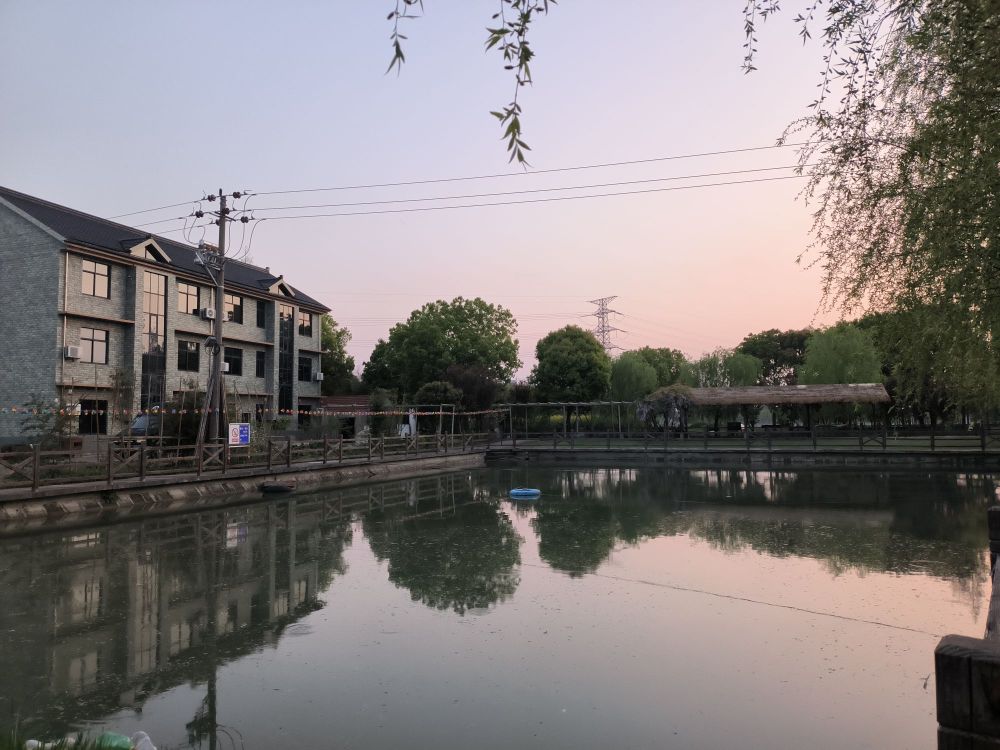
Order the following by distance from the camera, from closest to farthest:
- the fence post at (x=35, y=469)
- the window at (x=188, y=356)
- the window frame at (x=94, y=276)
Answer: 1. the fence post at (x=35, y=469)
2. the window frame at (x=94, y=276)
3. the window at (x=188, y=356)

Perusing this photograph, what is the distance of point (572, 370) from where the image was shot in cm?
4547

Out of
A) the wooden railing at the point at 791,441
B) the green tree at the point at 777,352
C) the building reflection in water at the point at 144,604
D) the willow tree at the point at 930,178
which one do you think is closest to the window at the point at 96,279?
the building reflection in water at the point at 144,604

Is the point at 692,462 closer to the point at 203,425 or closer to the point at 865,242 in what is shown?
the point at 203,425

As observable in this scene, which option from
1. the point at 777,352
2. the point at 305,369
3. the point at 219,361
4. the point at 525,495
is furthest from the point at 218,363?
the point at 777,352

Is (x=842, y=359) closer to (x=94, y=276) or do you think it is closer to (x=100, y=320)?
(x=100, y=320)

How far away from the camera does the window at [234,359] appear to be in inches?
1240

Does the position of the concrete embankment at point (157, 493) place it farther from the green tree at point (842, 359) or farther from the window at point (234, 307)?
the green tree at point (842, 359)

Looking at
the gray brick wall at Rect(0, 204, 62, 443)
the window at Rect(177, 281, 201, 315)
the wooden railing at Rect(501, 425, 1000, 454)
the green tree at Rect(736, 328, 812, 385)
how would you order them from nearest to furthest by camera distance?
the gray brick wall at Rect(0, 204, 62, 443) → the wooden railing at Rect(501, 425, 1000, 454) → the window at Rect(177, 281, 201, 315) → the green tree at Rect(736, 328, 812, 385)

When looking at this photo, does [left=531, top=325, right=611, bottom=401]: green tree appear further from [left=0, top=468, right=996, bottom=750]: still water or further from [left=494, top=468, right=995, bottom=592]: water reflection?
[left=0, top=468, right=996, bottom=750]: still water

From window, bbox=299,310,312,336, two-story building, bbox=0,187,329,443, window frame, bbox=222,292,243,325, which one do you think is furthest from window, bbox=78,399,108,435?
window, bbox=299,310,312,336

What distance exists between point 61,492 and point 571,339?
35.9 metres

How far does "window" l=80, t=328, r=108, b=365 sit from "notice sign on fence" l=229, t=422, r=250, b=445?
27.9ft

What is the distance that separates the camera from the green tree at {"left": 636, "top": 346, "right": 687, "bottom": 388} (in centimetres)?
5809

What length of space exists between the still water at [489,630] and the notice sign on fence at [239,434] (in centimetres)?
597
